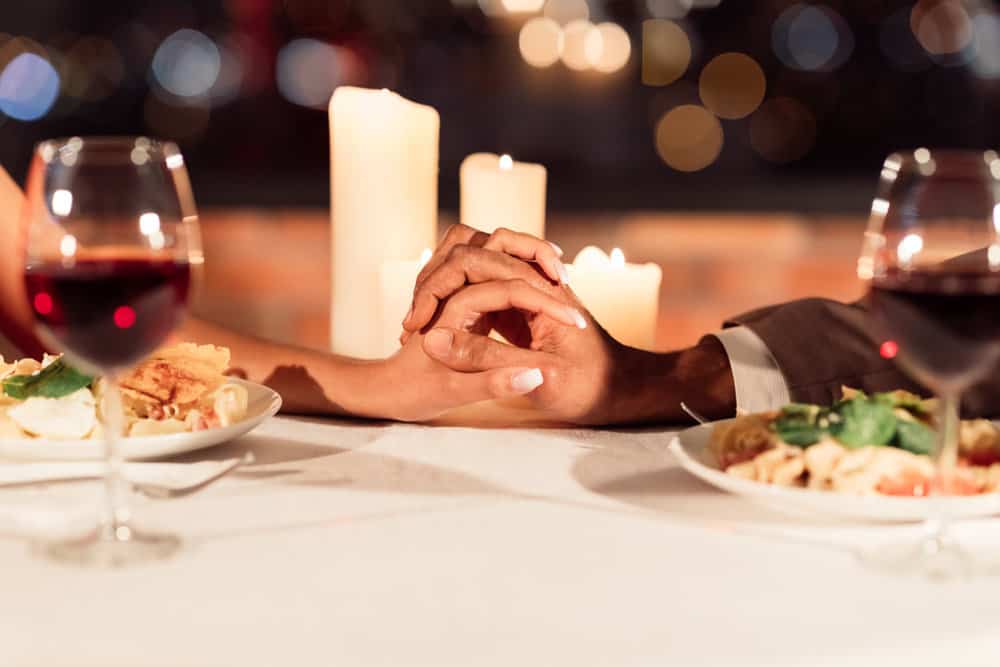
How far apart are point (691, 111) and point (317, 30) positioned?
1.36m

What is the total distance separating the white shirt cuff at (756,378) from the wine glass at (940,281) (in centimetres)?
43

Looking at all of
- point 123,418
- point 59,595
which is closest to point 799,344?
point 123,418

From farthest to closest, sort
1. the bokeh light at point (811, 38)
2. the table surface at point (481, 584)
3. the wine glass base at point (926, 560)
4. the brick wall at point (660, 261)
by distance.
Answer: the bokeh light at point (811, 38) < the brick wall at point (660, 261) < the wine glass base at point (926, 560) < the table surface at point (481, 584)

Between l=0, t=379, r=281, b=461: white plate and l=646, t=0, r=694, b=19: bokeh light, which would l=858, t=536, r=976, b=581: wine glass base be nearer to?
l=0, t=379, r=281, b=461: white plate

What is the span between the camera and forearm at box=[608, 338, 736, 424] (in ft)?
3.80

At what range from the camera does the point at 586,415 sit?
1.15 metres

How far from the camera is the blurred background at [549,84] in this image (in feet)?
15.0

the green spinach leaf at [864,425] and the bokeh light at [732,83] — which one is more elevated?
the bokeh light at [732,83]

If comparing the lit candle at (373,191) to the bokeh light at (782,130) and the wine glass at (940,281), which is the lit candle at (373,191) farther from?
the bokeh light at (782,130)

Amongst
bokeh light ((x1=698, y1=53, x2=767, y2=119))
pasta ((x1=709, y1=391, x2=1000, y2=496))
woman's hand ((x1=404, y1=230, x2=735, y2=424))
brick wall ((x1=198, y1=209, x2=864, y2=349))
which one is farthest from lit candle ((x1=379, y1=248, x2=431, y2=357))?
bokeh light ((x1=698, y1=53, x2=767, y2=119))

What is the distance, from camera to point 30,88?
4.57m

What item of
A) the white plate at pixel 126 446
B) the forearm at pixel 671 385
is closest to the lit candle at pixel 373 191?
the forearm at pixel 671 385

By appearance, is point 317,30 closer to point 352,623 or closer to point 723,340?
point 723,340

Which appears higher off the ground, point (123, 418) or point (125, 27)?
point (125, 27)
